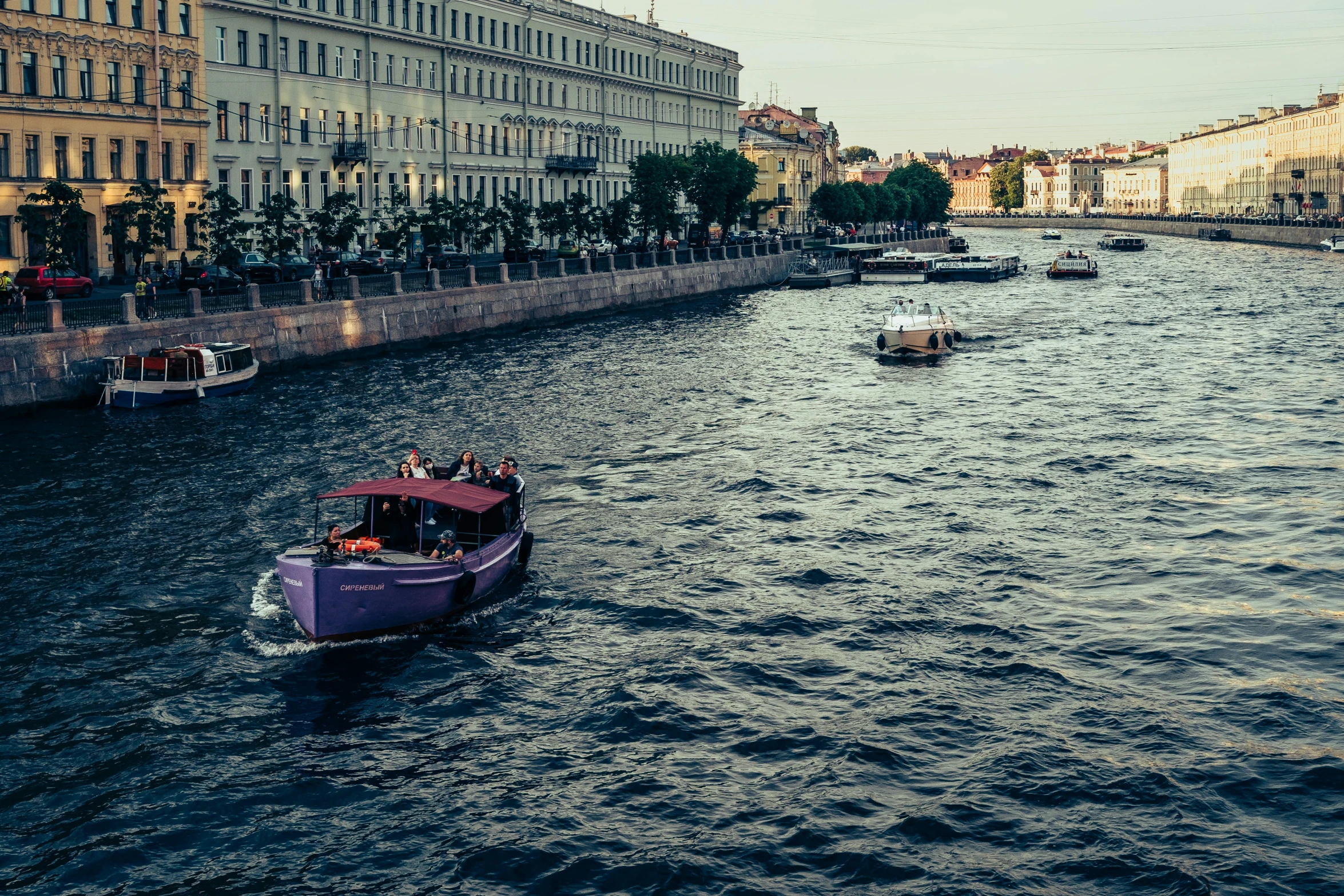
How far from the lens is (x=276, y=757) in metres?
16.7

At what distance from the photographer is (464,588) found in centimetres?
2131

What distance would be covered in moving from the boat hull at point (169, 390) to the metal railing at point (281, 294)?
534 centimetres

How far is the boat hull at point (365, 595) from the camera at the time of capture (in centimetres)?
1977

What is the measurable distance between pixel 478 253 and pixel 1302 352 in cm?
4263

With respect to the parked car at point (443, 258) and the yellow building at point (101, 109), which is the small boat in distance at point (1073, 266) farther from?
the yellow building at point (101, 109)

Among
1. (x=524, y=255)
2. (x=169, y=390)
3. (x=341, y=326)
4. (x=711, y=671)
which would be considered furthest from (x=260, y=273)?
(x=711, y=671)

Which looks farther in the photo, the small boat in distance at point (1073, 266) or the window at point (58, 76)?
the small boat in distance at point (1073, 266)

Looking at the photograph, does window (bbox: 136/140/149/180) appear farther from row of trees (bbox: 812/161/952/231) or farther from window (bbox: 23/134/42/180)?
row of trees (bbox: 812/161/952/231)

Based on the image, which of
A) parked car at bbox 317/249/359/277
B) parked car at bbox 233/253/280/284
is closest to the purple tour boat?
parked car at bbox 317/249/359/277

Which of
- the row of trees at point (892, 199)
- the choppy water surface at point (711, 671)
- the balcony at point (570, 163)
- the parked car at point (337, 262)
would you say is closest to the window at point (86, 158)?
the parked car at point (337, 262)

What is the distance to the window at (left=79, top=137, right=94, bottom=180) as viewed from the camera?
195ft

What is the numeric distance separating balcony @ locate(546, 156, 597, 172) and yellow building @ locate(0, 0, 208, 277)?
34.2 m

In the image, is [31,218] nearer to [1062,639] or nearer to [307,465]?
[307,465]

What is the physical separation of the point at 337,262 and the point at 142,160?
9389mm
